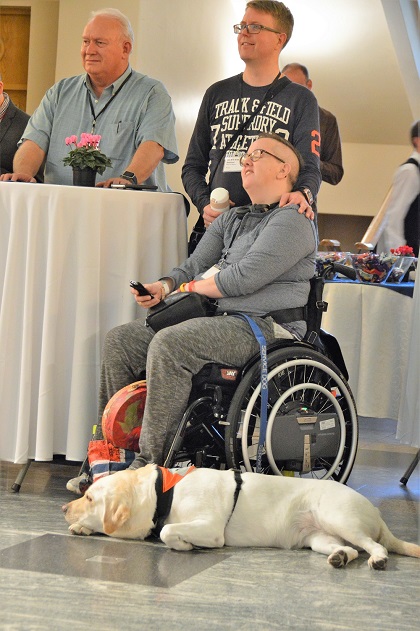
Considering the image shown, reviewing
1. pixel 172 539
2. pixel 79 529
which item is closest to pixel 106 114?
pixel 79 529

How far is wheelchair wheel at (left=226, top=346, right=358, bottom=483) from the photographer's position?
2.45 m

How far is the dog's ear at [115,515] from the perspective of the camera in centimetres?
212

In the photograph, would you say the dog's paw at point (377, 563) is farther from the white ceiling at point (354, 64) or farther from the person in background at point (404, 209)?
the white ceiling at point (354, 64)

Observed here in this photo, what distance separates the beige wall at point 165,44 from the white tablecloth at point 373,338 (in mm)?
2556

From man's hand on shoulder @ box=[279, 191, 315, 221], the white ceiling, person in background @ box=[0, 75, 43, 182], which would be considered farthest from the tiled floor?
the white ceiling

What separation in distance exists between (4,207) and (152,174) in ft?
2.65

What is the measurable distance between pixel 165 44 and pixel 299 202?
392 centimetres

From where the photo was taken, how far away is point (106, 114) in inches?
132

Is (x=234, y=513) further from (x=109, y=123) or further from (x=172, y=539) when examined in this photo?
(x=109, y=123)

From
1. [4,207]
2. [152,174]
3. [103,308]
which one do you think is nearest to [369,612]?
[103,308]

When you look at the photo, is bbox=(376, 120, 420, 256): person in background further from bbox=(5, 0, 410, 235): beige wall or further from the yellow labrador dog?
the yellow labrador dog

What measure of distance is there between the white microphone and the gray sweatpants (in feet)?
1.78

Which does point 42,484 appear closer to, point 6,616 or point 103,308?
point 103,308

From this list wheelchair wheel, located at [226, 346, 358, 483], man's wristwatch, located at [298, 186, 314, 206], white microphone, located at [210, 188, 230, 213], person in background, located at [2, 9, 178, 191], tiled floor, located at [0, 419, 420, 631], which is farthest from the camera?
person in background, located at [2, 9, 178, 191]
